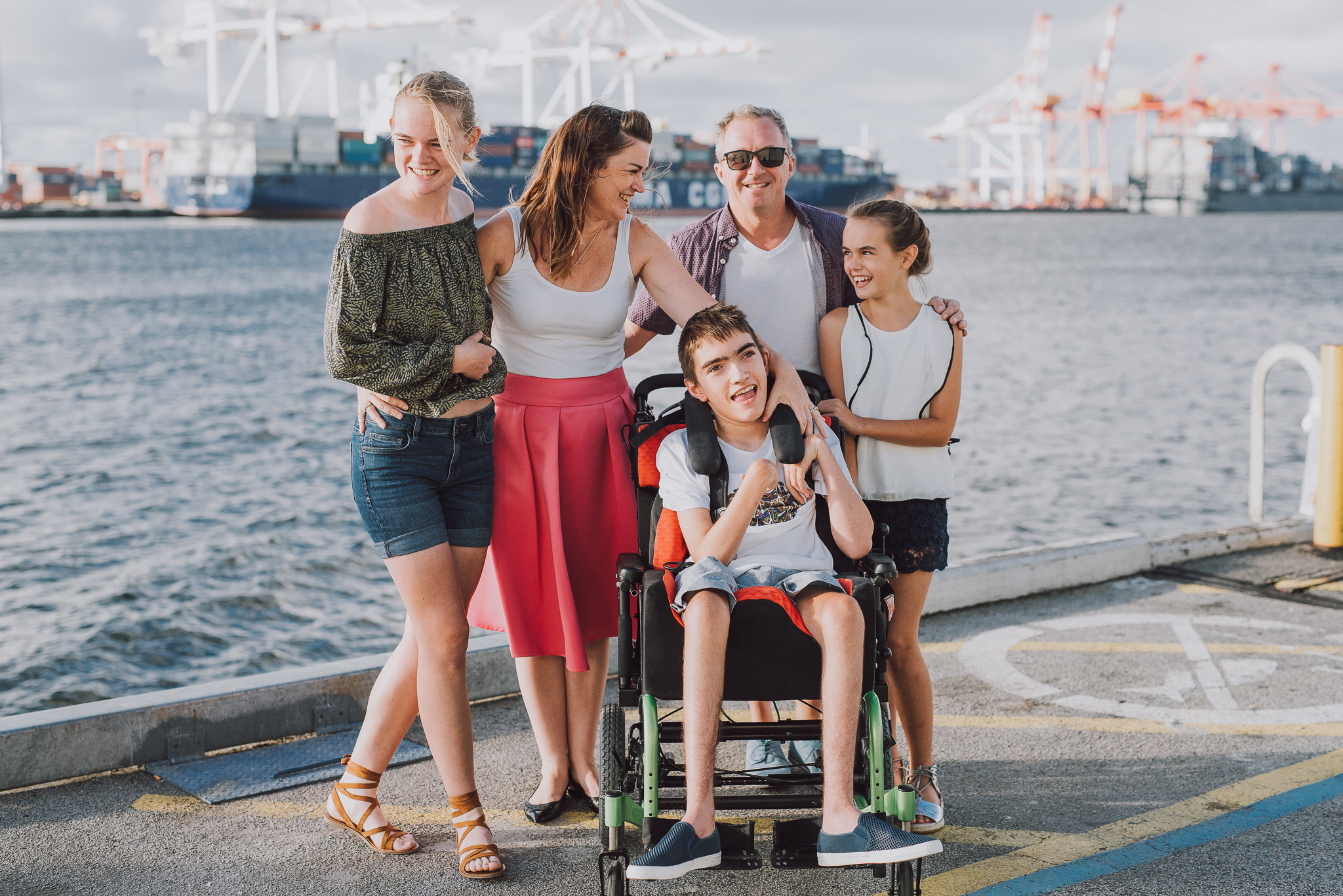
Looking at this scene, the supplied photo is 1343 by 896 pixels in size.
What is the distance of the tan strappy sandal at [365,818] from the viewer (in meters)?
2.90

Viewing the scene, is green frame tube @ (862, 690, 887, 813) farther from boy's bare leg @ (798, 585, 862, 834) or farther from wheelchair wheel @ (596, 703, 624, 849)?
wheelchair wheel @ (596, 703, 624, 849)

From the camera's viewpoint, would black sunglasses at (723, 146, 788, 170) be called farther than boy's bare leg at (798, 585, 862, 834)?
Yes

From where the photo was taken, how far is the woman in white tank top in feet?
9.29

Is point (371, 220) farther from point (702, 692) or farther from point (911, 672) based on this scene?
point (911, 672)

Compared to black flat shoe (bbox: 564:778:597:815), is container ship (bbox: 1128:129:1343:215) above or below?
above

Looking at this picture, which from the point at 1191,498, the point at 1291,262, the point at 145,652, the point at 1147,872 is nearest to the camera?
the point at 1147,872

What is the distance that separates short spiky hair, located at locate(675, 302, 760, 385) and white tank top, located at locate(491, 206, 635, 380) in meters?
0.25

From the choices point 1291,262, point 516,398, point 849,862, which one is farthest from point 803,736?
point 1291,262

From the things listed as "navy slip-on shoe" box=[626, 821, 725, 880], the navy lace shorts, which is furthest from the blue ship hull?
"navy slip-on shoe" box=[626, 821, 725, 880]

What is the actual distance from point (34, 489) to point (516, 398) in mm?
11190

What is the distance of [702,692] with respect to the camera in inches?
96.0

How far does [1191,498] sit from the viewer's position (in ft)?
38.8

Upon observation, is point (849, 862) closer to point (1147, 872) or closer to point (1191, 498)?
point (1147, 872)

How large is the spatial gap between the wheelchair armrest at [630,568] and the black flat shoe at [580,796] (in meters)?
0.82
